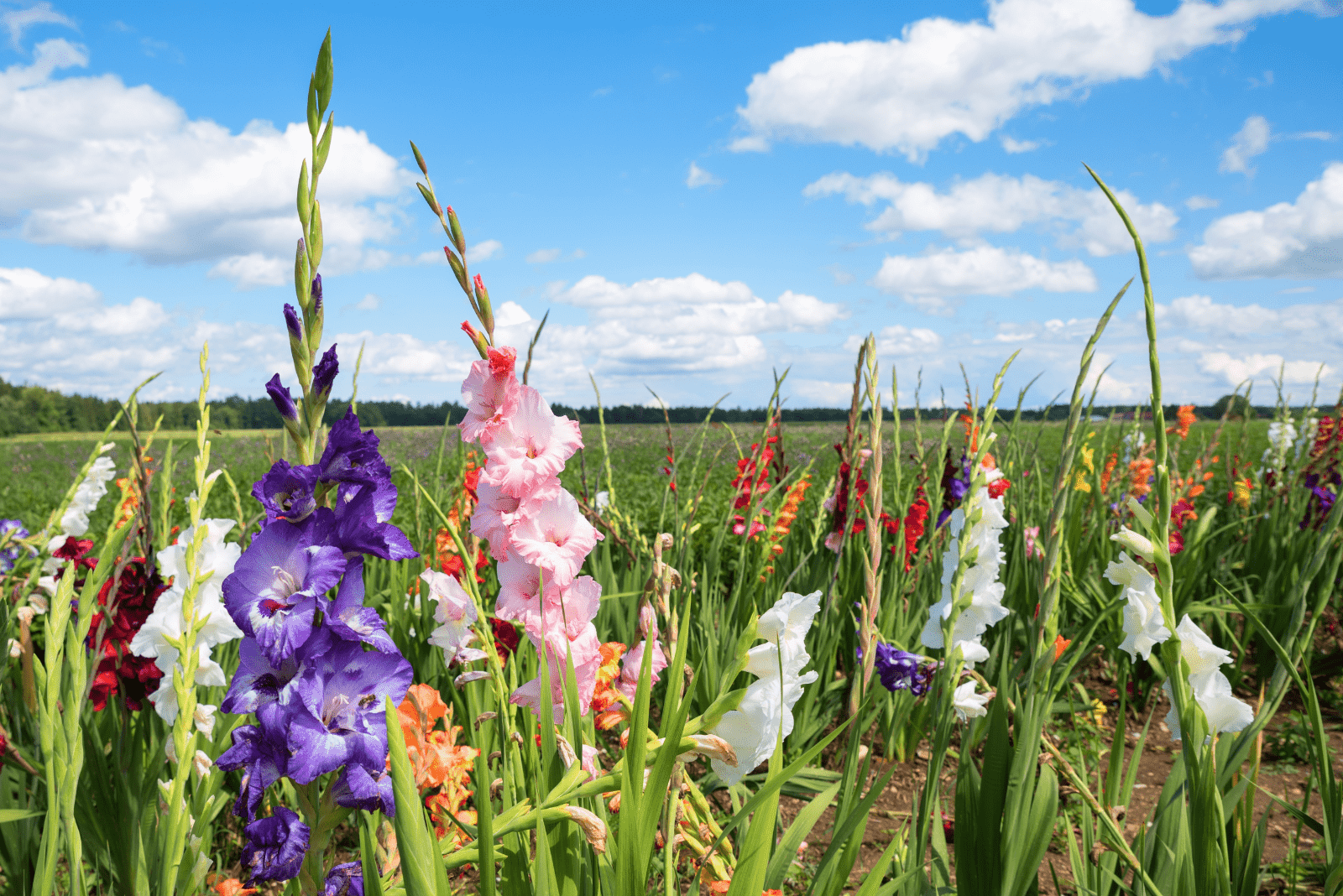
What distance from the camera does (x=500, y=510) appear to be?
1.12 m

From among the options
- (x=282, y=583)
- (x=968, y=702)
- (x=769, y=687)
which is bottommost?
(x=968, y=702)

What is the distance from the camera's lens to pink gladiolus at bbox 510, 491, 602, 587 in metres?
1.06

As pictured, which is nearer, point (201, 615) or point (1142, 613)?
point (1142, 613)

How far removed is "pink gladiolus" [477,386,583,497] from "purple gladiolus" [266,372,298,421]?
Result: 0.27 m

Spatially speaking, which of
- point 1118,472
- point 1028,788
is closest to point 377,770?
point 1028,788

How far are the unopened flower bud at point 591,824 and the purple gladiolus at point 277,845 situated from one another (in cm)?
37

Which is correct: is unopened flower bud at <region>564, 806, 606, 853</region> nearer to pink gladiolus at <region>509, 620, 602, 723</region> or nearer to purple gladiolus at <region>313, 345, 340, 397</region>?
pink gladiolus at <region>509, 620, 602, 723</region>

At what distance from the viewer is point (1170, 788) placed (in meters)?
1.59

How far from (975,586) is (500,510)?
3.78ft

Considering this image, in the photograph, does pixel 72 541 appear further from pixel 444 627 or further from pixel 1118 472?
pixel 1118 472

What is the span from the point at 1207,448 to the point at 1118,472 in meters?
0.93

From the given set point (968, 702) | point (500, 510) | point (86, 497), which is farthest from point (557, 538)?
point (86, 497)

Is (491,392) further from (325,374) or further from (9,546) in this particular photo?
(9,546)

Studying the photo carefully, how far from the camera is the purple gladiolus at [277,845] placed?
90cm
